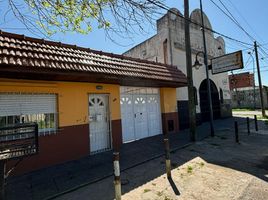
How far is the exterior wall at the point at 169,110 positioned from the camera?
Answer: 12055 mm

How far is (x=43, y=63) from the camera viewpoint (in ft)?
19.8

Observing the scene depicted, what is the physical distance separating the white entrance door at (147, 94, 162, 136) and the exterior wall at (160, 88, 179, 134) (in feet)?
1.01

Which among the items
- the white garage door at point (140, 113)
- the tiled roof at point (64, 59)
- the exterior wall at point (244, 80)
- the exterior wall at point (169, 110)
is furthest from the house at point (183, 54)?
the exterior wall at point (244, 80)

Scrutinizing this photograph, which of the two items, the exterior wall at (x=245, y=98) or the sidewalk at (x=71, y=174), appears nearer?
the sidewalk at (x=71, y=174)

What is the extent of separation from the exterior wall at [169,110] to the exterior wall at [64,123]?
4544 mm

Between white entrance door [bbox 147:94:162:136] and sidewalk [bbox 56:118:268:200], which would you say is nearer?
sidewalk [bbox 56:118:268:200]

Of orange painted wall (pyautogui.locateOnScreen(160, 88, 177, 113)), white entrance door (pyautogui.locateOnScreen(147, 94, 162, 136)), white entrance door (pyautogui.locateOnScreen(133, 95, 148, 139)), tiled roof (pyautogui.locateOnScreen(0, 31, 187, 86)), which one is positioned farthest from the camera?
orange painted wall (pyautogui.locateOnScreen(160, 88, 177, 113))

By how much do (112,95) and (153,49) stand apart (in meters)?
7.89

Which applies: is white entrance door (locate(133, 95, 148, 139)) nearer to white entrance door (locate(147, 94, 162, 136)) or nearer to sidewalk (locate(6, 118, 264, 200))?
white entrance door (locate(147, 94, 162, 136))

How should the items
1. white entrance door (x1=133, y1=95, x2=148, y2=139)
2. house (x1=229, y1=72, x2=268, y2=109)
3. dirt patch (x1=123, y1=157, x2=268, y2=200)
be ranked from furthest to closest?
house (x1=229, y1=72, x2=268, y2=109)
white entrance door (x1=133, y1=95, x2=148, y2=139)
dirt patch (x1=123, y1=157, x2=268, y2=200)

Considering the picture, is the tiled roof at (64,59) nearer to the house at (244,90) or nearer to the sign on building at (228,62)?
the sign on building at (228,62)

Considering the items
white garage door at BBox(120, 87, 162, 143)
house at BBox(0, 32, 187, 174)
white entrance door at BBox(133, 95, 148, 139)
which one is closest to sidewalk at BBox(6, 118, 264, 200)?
house at BBox(0, 32, 187, 174)

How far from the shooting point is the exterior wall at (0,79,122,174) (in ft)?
21.1

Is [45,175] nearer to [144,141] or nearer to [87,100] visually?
[87,100]
